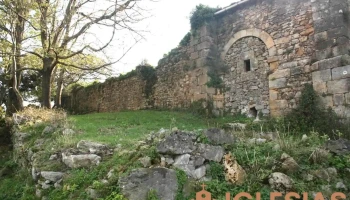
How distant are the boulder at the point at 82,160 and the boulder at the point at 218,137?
6.71 feet

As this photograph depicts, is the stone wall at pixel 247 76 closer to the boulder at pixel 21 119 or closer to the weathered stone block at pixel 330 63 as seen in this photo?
the weathered stone block at pixel 330 63

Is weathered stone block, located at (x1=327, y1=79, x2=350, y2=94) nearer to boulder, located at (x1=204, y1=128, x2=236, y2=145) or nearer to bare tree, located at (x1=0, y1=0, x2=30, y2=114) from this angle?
boulder, located at (x1=204, y1=128, x2=236, y2=145)

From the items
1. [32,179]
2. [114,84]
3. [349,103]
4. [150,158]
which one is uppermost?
[114,84]

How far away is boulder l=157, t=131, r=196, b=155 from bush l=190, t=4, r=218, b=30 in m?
→ 7.53

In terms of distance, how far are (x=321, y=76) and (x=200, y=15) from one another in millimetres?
5337

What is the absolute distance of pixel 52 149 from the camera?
619cm

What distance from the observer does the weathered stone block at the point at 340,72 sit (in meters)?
7.78

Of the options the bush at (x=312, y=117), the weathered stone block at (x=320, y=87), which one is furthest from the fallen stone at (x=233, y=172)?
the weathered stone block at (x=320, y=87)

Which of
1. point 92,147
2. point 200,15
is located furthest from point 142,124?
point 200,15

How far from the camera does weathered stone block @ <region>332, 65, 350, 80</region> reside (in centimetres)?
778

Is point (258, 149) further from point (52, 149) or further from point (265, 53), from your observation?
point (265, 53)

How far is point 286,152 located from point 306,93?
13.5 ft

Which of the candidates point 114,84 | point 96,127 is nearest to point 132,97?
point 114,84

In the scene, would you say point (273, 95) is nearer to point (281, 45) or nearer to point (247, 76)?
point (247, 76)
